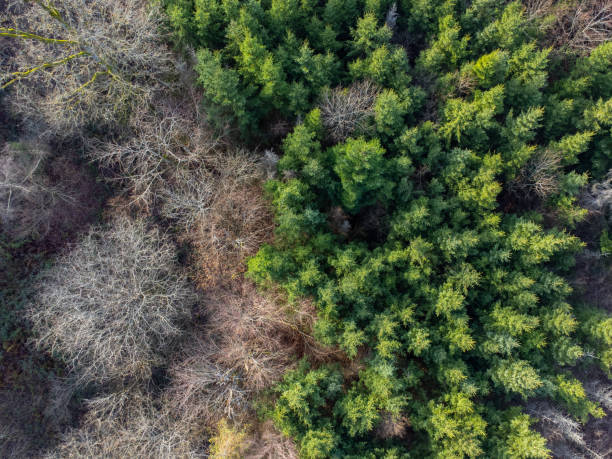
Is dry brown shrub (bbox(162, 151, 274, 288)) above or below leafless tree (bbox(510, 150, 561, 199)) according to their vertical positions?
below

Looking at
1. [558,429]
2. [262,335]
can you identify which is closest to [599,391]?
[558,429]

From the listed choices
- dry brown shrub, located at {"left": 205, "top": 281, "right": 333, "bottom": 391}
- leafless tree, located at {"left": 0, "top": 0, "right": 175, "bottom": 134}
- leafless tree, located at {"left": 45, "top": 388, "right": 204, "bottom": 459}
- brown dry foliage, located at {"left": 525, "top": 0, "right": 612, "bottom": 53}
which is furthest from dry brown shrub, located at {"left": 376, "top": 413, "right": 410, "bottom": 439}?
brown dry foliage, located at {"left": 525, "top": 0, "right": 612, "bottom": 53}

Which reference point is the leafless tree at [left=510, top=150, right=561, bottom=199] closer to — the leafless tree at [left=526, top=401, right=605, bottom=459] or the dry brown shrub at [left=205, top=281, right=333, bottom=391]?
the leafless tree at [left=526, top=401, right=605, bottom=459]

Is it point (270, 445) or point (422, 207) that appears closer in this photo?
point (270, 445)

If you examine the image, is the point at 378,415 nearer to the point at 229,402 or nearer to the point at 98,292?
the point at 229,402

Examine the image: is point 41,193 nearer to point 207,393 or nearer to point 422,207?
point 207,393
